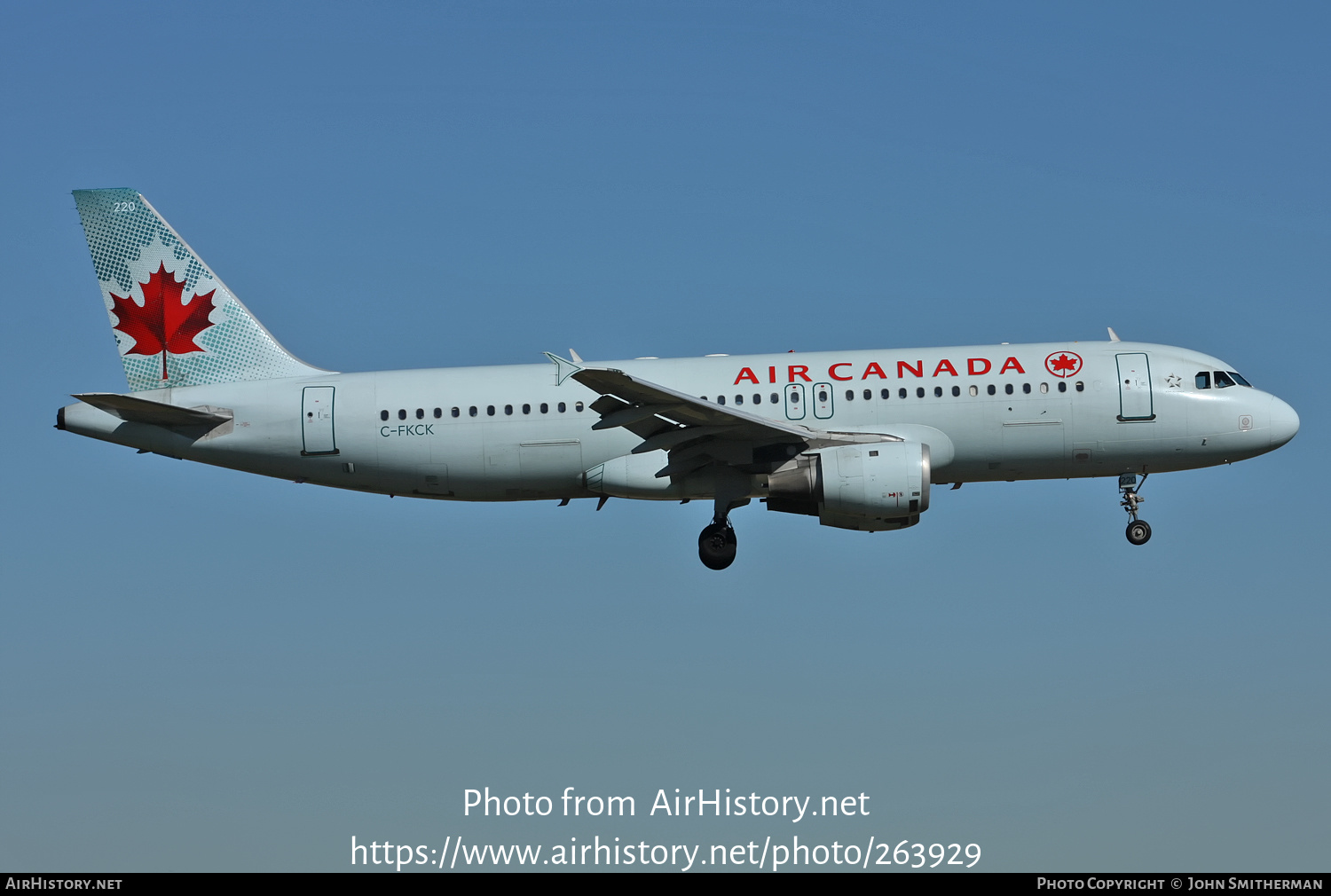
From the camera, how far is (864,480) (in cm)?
3297

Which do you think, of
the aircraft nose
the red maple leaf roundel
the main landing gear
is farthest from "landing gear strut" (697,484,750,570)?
the aircraft nose

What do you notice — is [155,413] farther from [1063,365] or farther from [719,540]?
[1063,365]

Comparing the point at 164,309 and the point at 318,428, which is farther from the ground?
the point at 164,309

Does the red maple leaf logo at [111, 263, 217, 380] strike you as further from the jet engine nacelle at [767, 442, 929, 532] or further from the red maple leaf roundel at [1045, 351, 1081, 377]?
the red maple leaf roundel at [1045, 351, 1081, 377]

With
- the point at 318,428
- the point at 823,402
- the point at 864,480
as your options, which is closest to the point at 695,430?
the point at 823,402

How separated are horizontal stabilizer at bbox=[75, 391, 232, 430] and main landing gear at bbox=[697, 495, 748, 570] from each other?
37.9 feet

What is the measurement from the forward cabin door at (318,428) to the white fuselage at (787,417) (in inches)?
1.2

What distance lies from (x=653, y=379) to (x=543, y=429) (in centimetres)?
277

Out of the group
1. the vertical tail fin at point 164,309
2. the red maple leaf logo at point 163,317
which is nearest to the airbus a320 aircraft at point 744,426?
the vertical tail fin at point 164,309

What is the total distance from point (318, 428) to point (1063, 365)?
1728 cm

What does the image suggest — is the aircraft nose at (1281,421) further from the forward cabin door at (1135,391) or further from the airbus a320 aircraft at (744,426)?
the forward cabin door at (1135,391)

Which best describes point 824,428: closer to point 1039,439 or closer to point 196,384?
point 1039,439

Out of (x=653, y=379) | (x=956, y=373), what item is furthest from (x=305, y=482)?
(x=956, y=373)

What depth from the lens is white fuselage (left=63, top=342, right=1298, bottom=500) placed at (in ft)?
113
